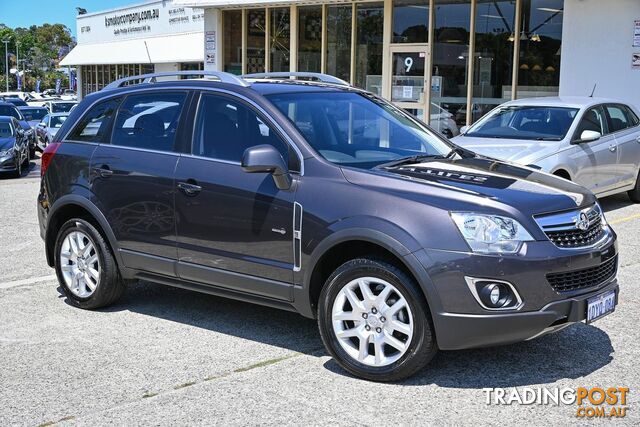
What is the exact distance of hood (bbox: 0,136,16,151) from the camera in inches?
707

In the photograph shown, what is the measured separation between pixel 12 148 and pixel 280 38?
7.38 meters

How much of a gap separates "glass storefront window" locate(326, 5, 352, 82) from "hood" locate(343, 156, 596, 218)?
15.0 m

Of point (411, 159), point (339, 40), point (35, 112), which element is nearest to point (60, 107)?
point (35, 112)

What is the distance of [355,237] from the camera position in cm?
483

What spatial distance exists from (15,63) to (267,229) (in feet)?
433

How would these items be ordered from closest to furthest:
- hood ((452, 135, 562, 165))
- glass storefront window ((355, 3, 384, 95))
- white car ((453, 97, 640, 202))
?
hood ((452, 135, 562, 165)), white car ((453, 97, 640, 202)), glass storefront window ((355, 3, 384, 95))

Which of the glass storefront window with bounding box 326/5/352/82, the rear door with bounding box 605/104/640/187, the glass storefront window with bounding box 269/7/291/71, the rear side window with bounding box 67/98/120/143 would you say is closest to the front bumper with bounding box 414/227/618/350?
the rear side window with bounding box 67/98/120/143

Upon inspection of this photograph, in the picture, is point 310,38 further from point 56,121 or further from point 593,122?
point 593,122

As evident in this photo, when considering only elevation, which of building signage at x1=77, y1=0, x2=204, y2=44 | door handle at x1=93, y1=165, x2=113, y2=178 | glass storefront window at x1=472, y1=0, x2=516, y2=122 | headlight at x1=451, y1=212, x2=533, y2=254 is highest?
building signage at x1=77, y1=0, x2=204, y2=44

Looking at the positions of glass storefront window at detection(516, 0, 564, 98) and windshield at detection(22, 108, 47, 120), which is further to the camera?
windshield at detection(22, 108, 47, 120)

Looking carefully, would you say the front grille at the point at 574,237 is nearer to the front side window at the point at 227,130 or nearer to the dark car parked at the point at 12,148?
the front side window at the point at 227,130

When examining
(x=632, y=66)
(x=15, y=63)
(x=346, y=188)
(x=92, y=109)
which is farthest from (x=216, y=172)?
(x=15, y=63)

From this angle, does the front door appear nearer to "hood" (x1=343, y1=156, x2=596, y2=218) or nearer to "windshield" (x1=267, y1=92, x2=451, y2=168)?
"windshield" (x1=267, y1=92, x2=451, y2=168)

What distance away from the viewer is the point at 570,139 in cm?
1066
